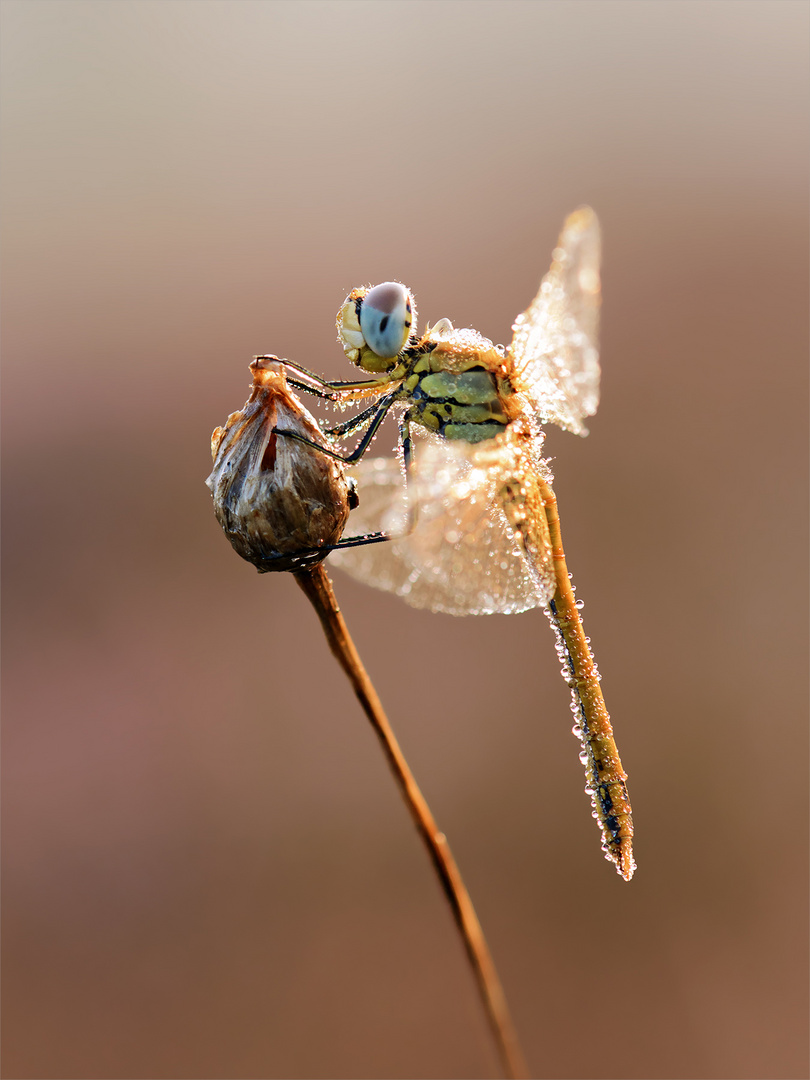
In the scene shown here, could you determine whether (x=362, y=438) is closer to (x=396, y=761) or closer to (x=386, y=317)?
(x=386, y=317)

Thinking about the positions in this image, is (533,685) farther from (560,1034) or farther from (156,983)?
(156,983)

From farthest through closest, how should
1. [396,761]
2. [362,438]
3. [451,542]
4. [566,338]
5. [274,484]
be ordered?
[566,338]
[451,542]
[362,438]
[274,484]
[396,761]

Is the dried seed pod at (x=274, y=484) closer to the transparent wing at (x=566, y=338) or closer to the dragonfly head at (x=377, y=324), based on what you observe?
the dragonfly head at (x=377, y=324)

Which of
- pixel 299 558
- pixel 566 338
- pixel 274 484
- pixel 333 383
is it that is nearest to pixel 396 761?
pixel 299 558

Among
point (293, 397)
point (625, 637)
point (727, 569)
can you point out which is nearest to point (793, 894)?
point (625, 637)

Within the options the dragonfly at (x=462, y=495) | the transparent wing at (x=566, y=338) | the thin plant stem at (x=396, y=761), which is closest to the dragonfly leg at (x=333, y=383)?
the dragonfly at (x=462, y=495)

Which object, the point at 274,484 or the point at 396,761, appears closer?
the point at 396,761
